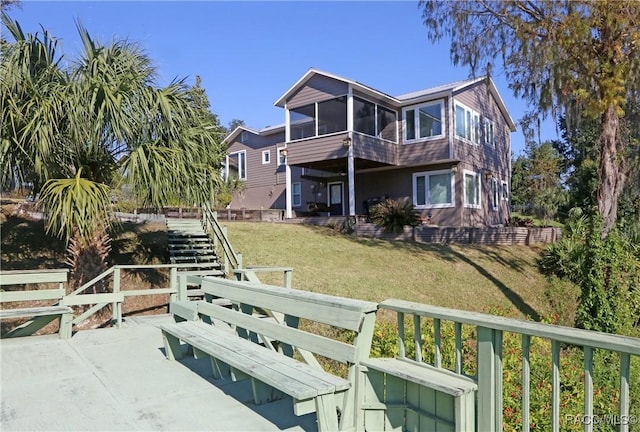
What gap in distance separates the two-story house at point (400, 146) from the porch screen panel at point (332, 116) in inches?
1.8

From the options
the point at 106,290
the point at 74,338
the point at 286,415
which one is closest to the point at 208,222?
the point at 106,290

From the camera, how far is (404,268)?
13.1 m

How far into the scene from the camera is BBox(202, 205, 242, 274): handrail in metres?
10.3

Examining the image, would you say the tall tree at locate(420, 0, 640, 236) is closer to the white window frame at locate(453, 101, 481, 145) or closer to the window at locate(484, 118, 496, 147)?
the white window frame at locate(453, 101, 481, 145)

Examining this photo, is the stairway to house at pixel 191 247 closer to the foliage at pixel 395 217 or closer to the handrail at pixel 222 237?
the handrail at pixel 222 237

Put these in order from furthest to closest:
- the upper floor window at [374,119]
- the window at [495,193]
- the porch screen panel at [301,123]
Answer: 1. the window at [495,193]
2. the porch screen panel at [301,123]
3. the upper floor window at [374,119]

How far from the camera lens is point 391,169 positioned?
21688 millimetres

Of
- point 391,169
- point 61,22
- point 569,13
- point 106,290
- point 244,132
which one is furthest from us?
point 244,132

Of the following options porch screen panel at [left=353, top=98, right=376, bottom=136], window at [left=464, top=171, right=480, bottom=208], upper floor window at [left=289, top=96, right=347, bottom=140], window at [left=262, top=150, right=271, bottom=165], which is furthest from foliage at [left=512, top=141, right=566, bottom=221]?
window at [left=262, top=150, right=271, bottom=165]

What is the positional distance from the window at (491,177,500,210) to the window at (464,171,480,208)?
2076mm

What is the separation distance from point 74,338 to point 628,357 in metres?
6.34

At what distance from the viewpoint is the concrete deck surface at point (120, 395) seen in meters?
3.45

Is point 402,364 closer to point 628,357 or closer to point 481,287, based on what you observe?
point 628,357

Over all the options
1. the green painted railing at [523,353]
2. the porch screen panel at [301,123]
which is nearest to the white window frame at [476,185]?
the porch screen panel at [301,123]
